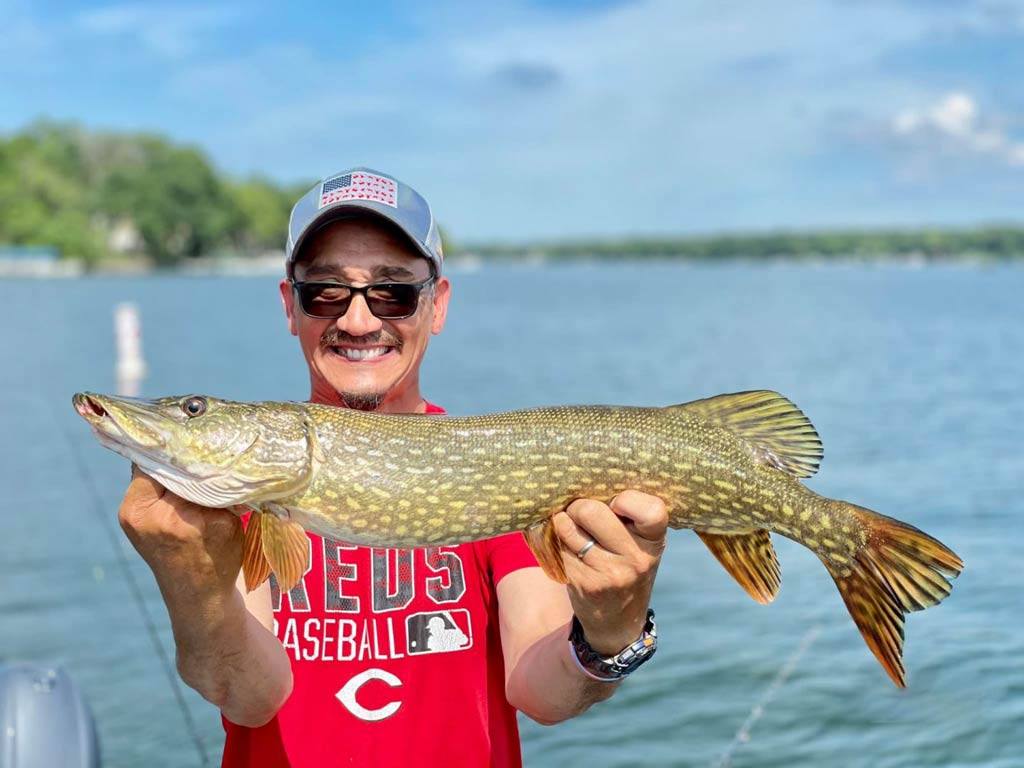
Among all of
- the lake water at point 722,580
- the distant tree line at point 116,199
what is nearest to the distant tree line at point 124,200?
the distant tree line at point 116,199

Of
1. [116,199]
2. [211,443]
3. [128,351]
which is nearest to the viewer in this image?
[211,443]

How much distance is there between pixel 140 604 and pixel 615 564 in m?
7.38

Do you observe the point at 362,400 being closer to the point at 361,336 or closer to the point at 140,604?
the point at 361,336

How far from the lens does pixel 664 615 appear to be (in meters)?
9.30

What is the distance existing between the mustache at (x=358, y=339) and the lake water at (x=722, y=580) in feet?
15.5

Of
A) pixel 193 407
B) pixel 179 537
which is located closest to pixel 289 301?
pixel 193 407

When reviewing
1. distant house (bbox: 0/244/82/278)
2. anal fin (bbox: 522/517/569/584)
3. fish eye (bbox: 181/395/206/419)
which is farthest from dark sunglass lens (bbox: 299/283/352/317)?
distant house (bbox: 0/244/82/278)

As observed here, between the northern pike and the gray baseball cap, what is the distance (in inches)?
21.4

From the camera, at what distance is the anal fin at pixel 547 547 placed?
2850 millimetres

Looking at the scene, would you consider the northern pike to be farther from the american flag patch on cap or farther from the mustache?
the american flag patch on cap

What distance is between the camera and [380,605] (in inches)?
114

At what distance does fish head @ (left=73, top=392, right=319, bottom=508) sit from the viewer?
2.62 meters

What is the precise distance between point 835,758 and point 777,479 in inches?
195

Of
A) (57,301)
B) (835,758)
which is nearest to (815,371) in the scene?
(835,758)
